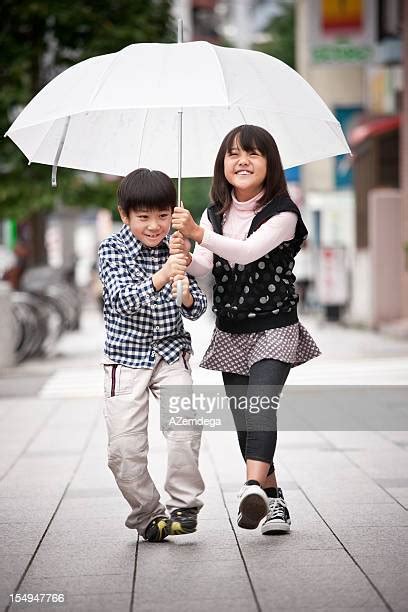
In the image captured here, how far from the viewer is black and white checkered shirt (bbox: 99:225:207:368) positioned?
540cm

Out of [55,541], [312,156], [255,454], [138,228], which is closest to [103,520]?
[55,541]

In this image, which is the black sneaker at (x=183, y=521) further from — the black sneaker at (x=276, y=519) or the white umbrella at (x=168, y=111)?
the white umbrella at (x=168, y=111)

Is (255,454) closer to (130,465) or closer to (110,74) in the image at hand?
(130,465)

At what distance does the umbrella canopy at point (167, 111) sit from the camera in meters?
5.42

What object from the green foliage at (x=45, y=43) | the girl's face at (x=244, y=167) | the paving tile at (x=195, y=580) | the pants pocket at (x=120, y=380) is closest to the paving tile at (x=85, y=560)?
the paving tile at (x=195, y=580)

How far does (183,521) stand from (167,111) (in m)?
1.98

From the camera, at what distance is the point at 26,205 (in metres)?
19.4

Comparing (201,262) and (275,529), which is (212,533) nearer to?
(275,529)

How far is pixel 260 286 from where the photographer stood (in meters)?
5.50

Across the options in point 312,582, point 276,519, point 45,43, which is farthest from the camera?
point 45,43

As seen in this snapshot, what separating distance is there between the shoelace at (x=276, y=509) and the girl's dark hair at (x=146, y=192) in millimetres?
1375

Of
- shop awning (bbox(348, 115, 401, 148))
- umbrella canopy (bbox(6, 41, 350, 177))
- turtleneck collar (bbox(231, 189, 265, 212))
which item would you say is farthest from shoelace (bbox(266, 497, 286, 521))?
shop awning (bbox(348, 115, 401, 148))

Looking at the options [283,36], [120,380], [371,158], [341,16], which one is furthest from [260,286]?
[283,36]

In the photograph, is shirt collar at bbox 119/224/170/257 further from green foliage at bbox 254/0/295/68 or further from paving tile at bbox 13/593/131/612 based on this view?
green foliage at bbox 254/0/295/68
